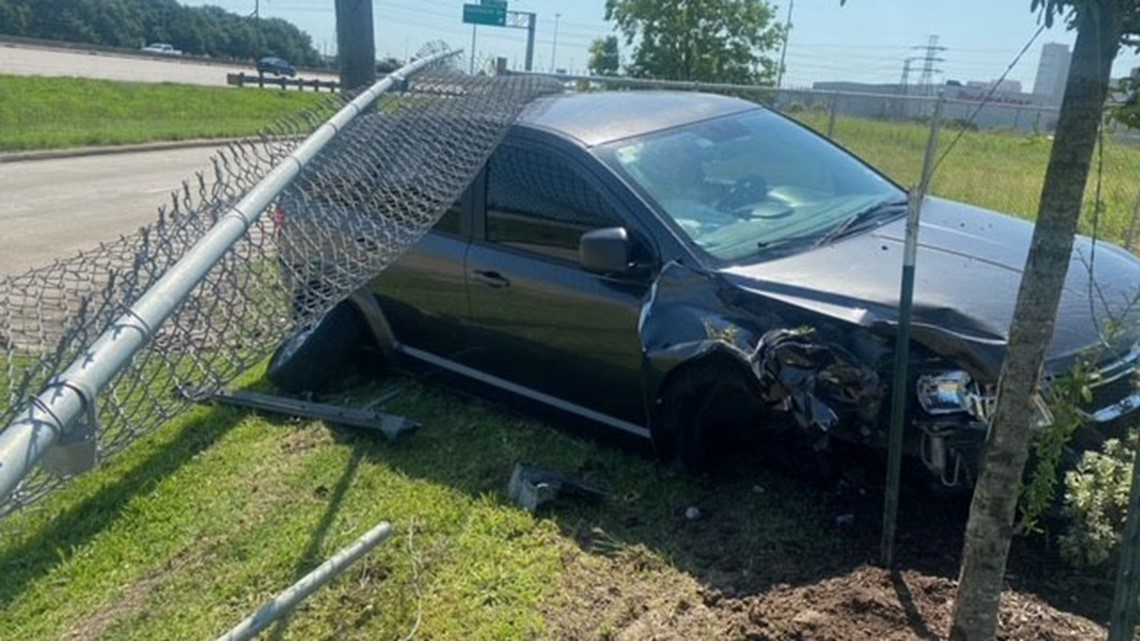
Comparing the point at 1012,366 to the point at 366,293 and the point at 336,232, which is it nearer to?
the point at 336,232

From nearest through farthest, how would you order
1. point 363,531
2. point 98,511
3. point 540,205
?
point 363,531, point 98,511, point 540,205

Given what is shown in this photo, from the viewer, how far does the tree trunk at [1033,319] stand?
68.9 inches

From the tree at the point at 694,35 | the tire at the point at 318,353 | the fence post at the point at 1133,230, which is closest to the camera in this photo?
the tire at the point at 318,353

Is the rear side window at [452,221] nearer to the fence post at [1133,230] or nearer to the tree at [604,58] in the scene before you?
the fence post at [1133,230]

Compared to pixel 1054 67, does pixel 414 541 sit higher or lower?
lower

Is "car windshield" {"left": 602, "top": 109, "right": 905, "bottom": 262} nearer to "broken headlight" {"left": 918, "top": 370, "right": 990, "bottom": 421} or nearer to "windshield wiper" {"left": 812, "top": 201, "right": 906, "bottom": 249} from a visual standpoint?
"windshield wiper" {"left": 812, "top": 201, "right": 906, "bottom": 249}

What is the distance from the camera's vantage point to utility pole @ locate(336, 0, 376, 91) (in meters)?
6.91

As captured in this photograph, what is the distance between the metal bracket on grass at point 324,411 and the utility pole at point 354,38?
3.16 m

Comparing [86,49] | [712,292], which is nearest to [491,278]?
[712,292]

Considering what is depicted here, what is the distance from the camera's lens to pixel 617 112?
4.34 metres

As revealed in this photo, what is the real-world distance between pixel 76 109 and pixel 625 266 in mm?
23407

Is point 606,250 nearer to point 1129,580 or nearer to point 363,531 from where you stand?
point 363,531

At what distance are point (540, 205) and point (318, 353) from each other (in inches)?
66.4

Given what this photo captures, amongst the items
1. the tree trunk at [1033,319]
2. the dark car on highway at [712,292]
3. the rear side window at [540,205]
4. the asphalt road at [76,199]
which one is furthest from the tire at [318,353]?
the asphalt road at [76,199]
